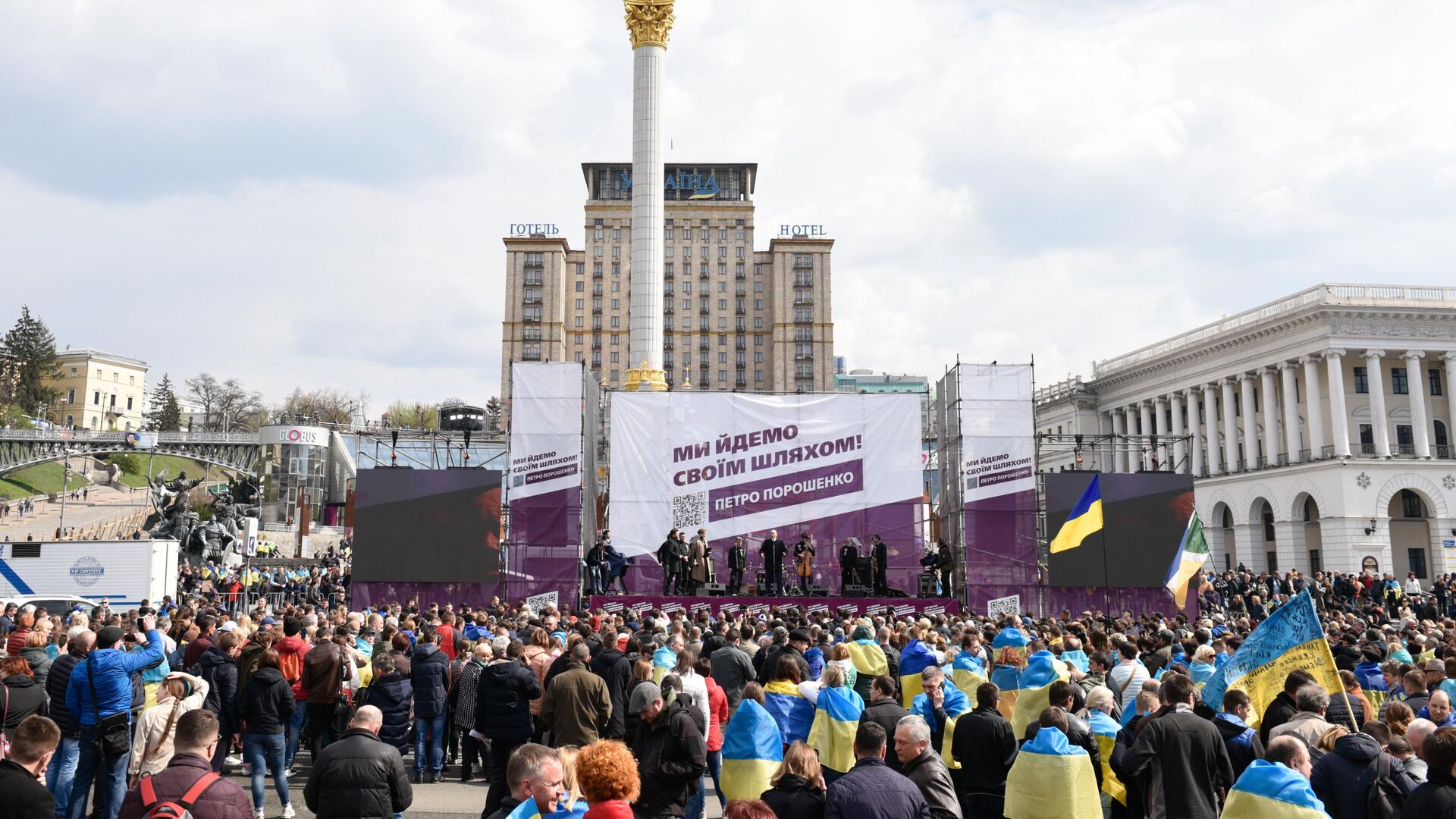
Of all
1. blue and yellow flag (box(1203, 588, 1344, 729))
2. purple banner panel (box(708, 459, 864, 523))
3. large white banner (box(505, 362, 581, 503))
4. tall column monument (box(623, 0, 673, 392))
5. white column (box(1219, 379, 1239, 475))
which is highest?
tall column monument (box(623, 0, 673, 392))

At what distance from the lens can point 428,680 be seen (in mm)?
10742

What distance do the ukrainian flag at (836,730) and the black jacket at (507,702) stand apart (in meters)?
2.60

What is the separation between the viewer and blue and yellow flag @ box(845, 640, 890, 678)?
34.2 ft

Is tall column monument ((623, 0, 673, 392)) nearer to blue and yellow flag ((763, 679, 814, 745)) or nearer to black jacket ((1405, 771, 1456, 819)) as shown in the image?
blue and yellow flag ((763, 679, 814, 745))

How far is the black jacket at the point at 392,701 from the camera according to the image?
9.76 m

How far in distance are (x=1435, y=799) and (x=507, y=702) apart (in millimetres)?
6606

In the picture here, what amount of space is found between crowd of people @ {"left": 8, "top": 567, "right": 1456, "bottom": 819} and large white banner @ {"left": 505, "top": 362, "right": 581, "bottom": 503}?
39.3 ft

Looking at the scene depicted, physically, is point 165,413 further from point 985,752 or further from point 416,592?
point 985,752

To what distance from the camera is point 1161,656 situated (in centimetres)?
1031

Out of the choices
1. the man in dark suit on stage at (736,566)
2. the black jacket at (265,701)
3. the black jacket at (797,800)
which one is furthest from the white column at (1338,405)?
the black jacket at (797,800)

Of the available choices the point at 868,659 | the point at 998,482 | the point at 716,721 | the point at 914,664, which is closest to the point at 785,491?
the point at 998,482

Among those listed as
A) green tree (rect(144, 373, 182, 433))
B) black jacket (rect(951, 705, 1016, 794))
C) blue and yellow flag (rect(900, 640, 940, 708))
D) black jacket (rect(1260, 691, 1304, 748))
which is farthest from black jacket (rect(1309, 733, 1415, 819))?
green tree (rect(144, 373, 182, 433))

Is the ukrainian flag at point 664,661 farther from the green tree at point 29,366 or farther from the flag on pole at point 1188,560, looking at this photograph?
the green tree at point 29,366

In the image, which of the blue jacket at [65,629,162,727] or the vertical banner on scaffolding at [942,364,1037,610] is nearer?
the blue jacket at [65,629,162,727]
